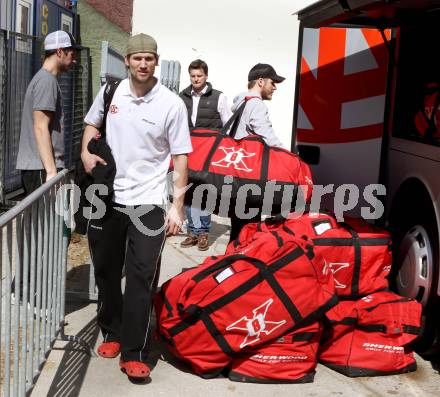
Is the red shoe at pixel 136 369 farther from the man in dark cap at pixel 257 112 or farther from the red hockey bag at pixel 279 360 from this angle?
the man in dark cap at pixel 257 112

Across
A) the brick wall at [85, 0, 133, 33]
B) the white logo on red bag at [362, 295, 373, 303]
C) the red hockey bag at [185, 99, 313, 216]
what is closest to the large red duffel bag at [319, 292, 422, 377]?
the white logo on red bag at [362, 295, 373, 303]

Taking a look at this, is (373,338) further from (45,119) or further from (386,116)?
(45,119)

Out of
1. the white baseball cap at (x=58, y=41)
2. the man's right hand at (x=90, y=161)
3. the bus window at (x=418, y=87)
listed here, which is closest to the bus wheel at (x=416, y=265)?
the bus window at (x=418, y=87)

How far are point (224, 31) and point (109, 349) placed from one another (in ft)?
29.8

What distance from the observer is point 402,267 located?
16.0 ft

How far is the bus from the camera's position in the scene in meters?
4.59

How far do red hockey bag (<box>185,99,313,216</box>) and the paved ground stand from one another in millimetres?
1040

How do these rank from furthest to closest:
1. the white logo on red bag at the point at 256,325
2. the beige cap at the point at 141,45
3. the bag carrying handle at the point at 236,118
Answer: the bag carrying handle at the point at 236,118 → the white logo on red bag at the point at 256,325 → the beige cap at the point at 141,45

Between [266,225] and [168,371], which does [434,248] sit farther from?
[168,371]

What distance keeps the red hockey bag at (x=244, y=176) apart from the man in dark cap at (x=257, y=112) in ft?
1.33

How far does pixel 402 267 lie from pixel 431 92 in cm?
127

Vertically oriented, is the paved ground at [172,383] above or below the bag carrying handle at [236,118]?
below

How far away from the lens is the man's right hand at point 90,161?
3.96 metres

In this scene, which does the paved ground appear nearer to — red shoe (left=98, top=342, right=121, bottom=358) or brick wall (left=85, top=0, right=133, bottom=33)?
red shoe (left=98, top=342, right=121, bottom=358)
